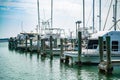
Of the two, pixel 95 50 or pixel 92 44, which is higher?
pixel 92 44

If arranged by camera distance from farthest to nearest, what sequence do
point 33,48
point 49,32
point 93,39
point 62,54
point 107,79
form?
point 49,32
point 33,48
point 62,54
point 93,39
point 107,79

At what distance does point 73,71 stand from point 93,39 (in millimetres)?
7033

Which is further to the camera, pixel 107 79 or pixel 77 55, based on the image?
pixel 77 55

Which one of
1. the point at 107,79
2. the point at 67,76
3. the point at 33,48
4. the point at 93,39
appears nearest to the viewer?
the point at 107,79

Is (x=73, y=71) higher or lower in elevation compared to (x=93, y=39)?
lower

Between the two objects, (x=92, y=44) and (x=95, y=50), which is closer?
(x=95, y=50)

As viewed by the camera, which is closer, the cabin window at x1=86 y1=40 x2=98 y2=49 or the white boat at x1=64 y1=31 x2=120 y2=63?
the white boat at x1=64 y1=31 x2=120 y2=63

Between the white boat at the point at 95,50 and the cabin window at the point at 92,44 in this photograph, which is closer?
the white boat at the point at 95,50

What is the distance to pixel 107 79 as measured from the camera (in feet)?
99.8

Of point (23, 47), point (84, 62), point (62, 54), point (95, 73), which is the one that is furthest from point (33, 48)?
point (95, 73)

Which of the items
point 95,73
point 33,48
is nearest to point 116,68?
point 95,73

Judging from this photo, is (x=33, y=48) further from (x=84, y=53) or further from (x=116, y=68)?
(x=116, y=68)

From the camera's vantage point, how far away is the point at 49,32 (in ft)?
A: 300

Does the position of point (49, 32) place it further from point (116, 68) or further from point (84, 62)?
point (116, 68)
